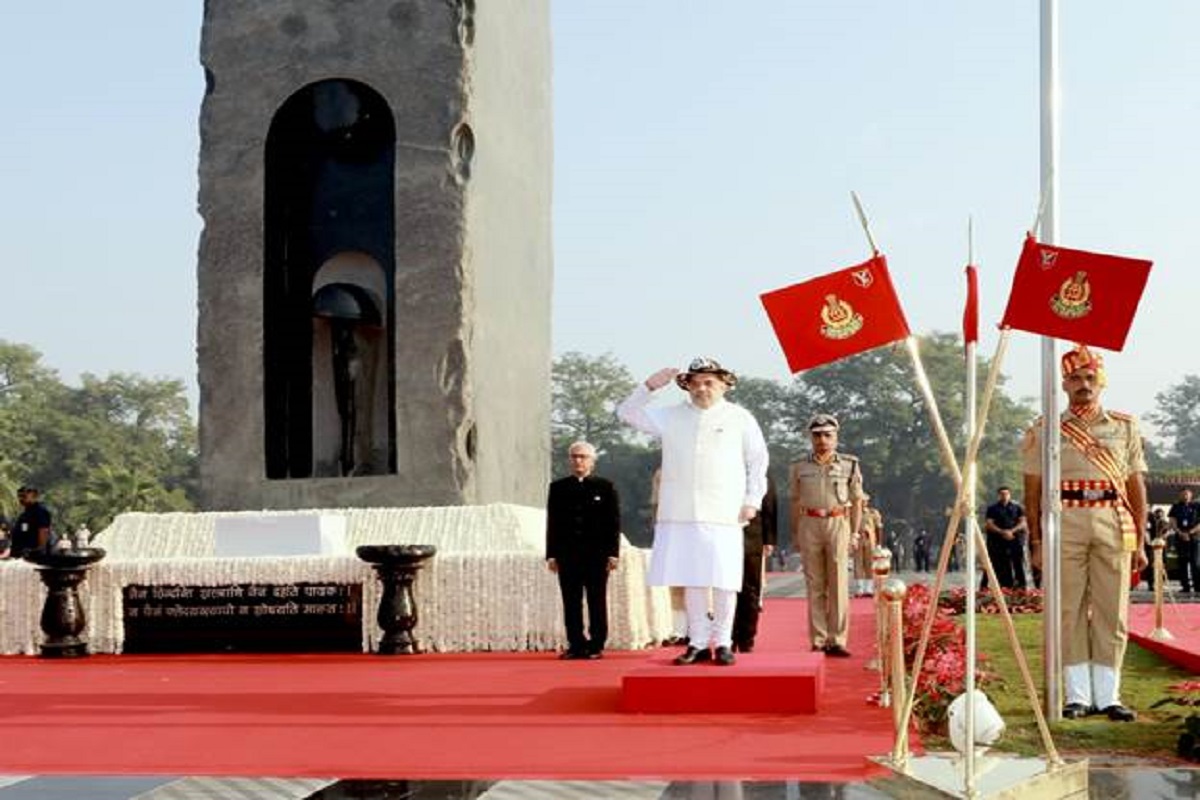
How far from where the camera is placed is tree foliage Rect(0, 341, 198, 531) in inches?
2201

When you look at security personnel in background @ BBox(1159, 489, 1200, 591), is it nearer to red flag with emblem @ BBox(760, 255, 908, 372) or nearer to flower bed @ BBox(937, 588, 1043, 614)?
flower bed @ BBox(937, 588, 1043, 614)

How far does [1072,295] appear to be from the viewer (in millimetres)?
5359

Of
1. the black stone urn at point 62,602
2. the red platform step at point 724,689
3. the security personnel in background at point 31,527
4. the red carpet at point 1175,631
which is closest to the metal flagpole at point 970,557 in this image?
the red platform step at point 724,689

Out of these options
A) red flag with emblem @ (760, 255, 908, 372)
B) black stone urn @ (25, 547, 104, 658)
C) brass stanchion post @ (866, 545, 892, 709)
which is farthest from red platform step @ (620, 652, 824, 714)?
black stone urn @ (25, 547, 104, 658)

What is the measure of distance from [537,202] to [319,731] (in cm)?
908

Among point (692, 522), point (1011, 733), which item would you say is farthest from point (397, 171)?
point (1011, 733)

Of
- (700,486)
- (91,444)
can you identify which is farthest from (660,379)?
(91,444)

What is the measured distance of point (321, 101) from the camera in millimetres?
13883

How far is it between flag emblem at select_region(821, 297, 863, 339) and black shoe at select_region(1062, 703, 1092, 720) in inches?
113

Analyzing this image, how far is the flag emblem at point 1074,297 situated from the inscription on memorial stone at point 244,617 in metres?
7.14

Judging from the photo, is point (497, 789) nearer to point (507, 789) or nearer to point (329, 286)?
point (507, 789)

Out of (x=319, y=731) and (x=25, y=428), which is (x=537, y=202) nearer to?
(x=319, y=731)

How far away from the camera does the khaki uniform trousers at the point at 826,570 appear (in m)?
10.4

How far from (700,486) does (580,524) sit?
90.1 inches
